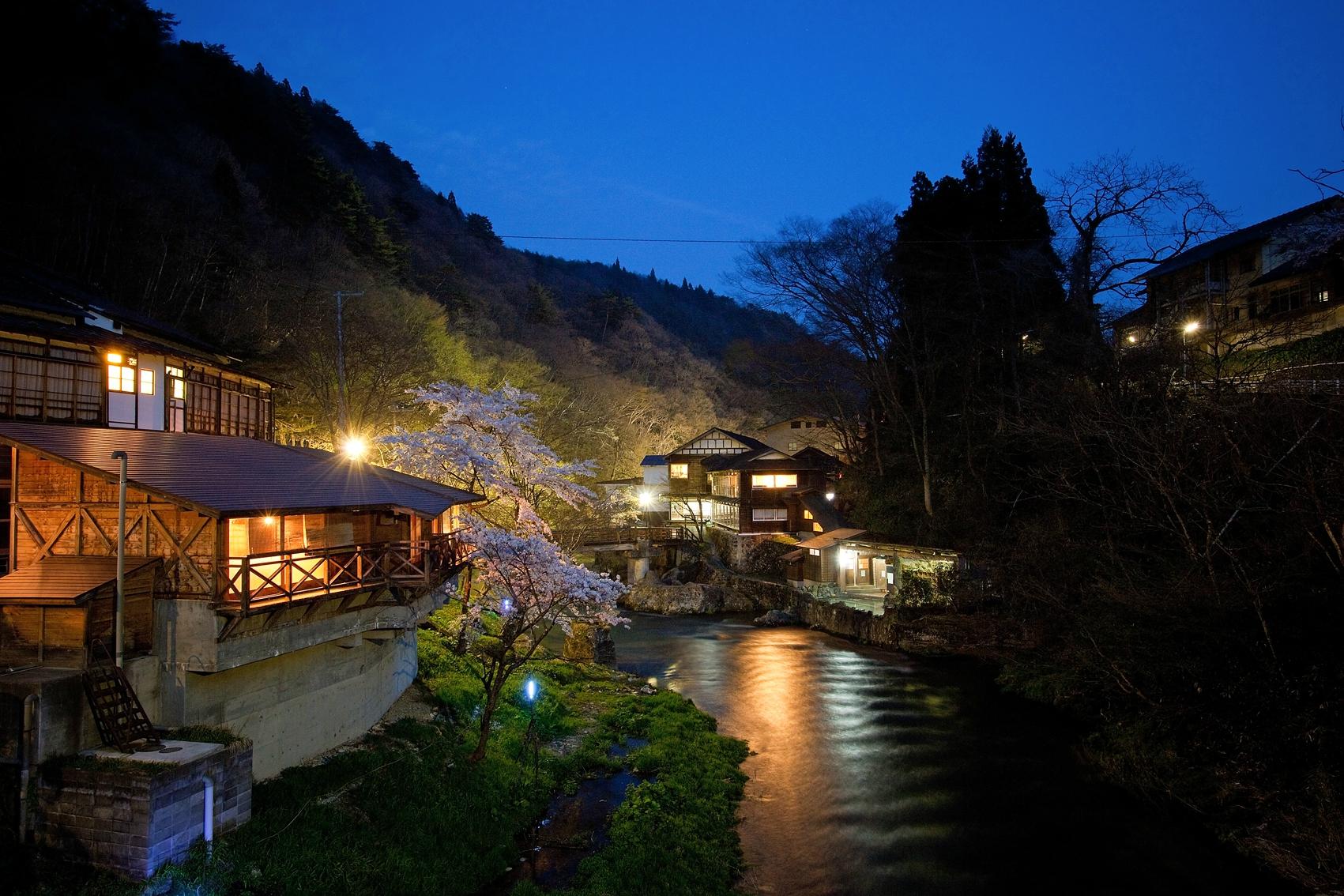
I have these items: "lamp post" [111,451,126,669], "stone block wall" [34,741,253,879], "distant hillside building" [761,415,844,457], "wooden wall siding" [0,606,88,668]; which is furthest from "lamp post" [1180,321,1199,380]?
"wooden wall siding" [0,606,88,668]

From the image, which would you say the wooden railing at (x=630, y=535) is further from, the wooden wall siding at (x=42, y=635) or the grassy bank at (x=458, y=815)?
the wooden wall siding at (x=42, y=635)

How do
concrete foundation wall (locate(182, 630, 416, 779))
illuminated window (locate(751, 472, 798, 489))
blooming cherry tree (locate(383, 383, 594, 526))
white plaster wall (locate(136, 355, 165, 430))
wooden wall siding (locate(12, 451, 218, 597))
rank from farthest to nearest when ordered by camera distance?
illuminated window (locate(751, 472, 798, 489))
blooming cherry tree (locate(383, 383, 594, 526))
white plaster wall (locate(136, 355, 165, 430))
concrete foundation wall (locate(182, 630, 416, 779))
wooden wall siding (locate(12, 451, 218, 597))

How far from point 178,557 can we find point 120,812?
3416 millimetres

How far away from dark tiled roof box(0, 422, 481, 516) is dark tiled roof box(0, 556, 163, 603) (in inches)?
49.9

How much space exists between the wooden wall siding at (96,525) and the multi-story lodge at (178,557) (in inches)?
0.9

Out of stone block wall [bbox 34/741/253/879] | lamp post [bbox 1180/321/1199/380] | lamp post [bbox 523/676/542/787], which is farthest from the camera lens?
lamp post [bbox 1180/321/1199/380]

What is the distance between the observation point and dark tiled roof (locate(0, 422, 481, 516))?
9.62 m

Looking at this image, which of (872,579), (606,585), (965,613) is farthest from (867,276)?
(606,585)

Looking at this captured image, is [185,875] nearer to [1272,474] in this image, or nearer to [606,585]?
[606,585]

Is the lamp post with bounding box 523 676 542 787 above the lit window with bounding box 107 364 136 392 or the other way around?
the other way around

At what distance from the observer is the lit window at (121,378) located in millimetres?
14266

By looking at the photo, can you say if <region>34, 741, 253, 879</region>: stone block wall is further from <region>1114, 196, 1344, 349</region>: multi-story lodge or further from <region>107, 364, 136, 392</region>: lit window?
Answer: <region>1114, 196, 1344, 349</region>: multi-story lodge

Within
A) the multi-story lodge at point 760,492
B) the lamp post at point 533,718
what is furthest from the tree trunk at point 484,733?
the multi-story lodge at point 760,492

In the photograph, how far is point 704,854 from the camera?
1098cm
